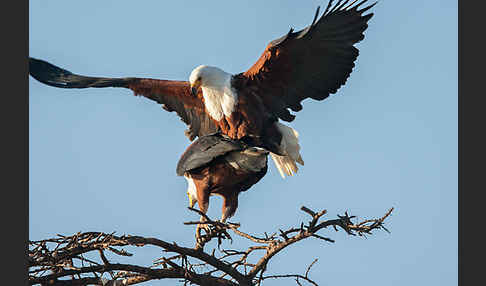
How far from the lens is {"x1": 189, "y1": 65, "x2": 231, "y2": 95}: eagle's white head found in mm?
6277

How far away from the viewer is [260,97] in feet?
21.2

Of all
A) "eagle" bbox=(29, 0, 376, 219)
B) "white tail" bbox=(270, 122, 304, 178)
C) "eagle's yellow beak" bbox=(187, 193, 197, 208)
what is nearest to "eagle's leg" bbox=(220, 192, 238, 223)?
"eagle" bbox=(29, 0, 376, 219)

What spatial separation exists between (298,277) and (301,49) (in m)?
2.01

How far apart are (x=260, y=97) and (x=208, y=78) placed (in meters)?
0.50

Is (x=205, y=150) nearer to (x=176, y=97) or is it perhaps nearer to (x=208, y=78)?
(x=208, y=78)

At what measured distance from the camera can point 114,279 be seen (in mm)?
5199

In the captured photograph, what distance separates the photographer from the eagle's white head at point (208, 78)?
6277mm

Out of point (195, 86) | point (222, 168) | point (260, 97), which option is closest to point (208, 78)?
point (195, 86)

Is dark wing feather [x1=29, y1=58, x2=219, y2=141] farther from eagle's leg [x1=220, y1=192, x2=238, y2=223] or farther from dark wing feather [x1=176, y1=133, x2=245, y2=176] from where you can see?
eagle's leg [x1=220, y1=192, x2=238, y2=223]

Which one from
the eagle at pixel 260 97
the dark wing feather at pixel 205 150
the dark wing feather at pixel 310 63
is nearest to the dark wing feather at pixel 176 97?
the eagle at pixel 260 97

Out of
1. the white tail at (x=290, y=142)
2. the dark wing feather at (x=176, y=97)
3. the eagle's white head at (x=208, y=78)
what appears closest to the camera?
the eagle's white head at (x=208, y=78)

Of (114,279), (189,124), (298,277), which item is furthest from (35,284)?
(189,124)

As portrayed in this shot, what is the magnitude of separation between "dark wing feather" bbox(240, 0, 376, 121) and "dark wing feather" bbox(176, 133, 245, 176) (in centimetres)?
54

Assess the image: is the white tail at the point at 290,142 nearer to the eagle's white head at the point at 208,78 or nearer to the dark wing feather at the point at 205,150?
the dark wing feather at the point at 205,150
